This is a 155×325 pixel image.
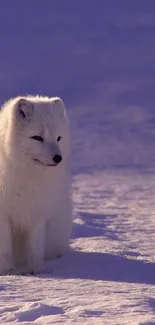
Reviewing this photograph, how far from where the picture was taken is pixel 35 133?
15.7ft

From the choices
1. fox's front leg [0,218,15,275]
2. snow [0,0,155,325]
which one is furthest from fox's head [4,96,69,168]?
snow [0,0,155,325]

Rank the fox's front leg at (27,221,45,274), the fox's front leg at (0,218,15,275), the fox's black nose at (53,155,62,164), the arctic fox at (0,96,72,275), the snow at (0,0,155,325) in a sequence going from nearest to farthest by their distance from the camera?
the snow at (0,0,155,325) → the fox's black nose at (53,155,62,164) → the arctic fox at (0,96,72,275) → the fox's front leg at (0,218,15,275) → the fox's front leg at (27,221,45,274)

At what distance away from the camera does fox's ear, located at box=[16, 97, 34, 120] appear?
4.83m

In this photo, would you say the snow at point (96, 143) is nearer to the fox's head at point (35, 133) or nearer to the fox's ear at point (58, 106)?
the fox's head at point (35, 133)

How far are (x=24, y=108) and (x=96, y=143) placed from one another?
28.2 ft

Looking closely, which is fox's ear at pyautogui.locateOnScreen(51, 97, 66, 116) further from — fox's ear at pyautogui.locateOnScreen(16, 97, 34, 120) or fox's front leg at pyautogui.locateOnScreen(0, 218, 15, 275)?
fox's front leg at pyautogui.locateOnScreen(0, 218, 15, 275)

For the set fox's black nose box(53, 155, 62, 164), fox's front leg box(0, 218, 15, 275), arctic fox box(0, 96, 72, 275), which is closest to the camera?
fox's black nose box(53, 155, 62, 164)

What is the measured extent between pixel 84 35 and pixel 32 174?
16042 millimetres

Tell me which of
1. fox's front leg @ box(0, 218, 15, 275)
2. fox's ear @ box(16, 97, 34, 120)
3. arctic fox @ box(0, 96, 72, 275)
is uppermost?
fox's ear @ box(16, 97, 34, 120)

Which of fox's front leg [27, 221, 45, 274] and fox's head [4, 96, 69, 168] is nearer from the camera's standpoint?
fox's head [4, 96, 69, 168]

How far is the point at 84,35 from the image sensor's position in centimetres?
2058

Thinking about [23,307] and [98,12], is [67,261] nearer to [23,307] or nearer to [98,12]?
[23,307]

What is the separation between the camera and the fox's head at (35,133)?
4.74 m

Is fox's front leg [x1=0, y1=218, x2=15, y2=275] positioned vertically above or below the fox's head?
below
